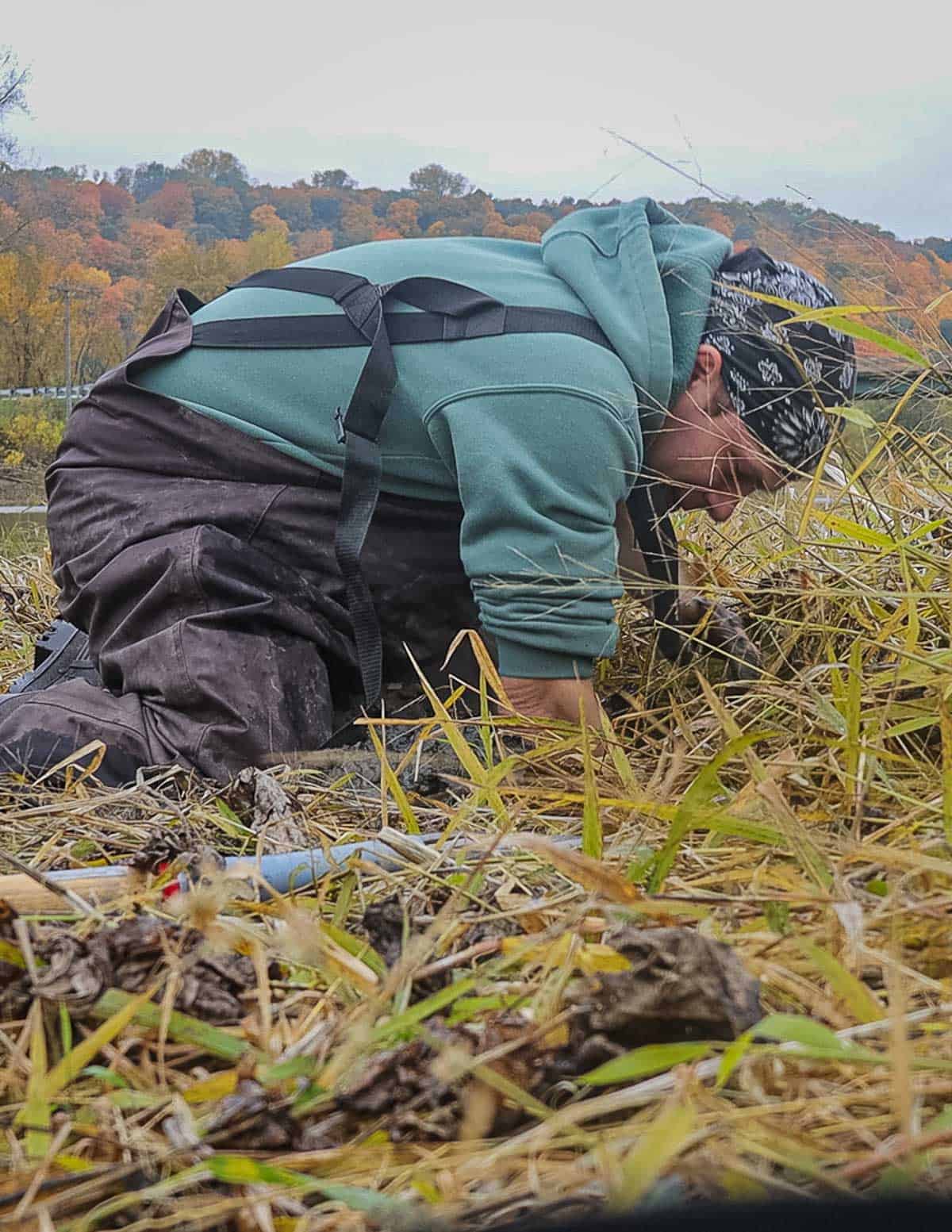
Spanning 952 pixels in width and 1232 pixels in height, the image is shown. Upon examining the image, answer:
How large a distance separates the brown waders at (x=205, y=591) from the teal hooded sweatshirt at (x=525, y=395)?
0.21ft

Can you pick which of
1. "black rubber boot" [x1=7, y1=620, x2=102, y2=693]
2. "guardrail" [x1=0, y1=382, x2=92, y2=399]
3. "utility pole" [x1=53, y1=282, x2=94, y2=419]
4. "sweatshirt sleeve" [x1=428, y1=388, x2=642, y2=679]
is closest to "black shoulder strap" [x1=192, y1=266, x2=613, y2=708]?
"sweatshirt sleeve" [x1=428, y1=388, x2=642, y2=679]

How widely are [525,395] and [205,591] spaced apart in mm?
550

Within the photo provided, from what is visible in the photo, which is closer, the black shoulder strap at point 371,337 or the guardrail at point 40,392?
the black shoulder strap at point 371,337

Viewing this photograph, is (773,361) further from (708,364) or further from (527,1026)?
(527,1026)

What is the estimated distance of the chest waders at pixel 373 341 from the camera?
5.63 feet

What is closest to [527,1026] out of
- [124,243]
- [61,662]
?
[61,662]

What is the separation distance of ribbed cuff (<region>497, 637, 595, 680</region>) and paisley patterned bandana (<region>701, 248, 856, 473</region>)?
494mm

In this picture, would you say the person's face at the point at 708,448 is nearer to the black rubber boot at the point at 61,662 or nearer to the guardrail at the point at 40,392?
the black rubber boot at the point at 61,662

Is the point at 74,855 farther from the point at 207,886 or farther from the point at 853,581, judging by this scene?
the point at 853,581

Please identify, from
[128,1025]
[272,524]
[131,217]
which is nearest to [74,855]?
[128,1025]

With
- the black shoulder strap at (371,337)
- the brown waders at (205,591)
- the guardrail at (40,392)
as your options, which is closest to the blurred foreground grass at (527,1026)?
the brown waders at (205,591)

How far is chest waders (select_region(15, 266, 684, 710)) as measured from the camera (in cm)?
171

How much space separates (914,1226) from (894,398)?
1301 millimetres

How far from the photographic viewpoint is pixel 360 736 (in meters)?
1.81
